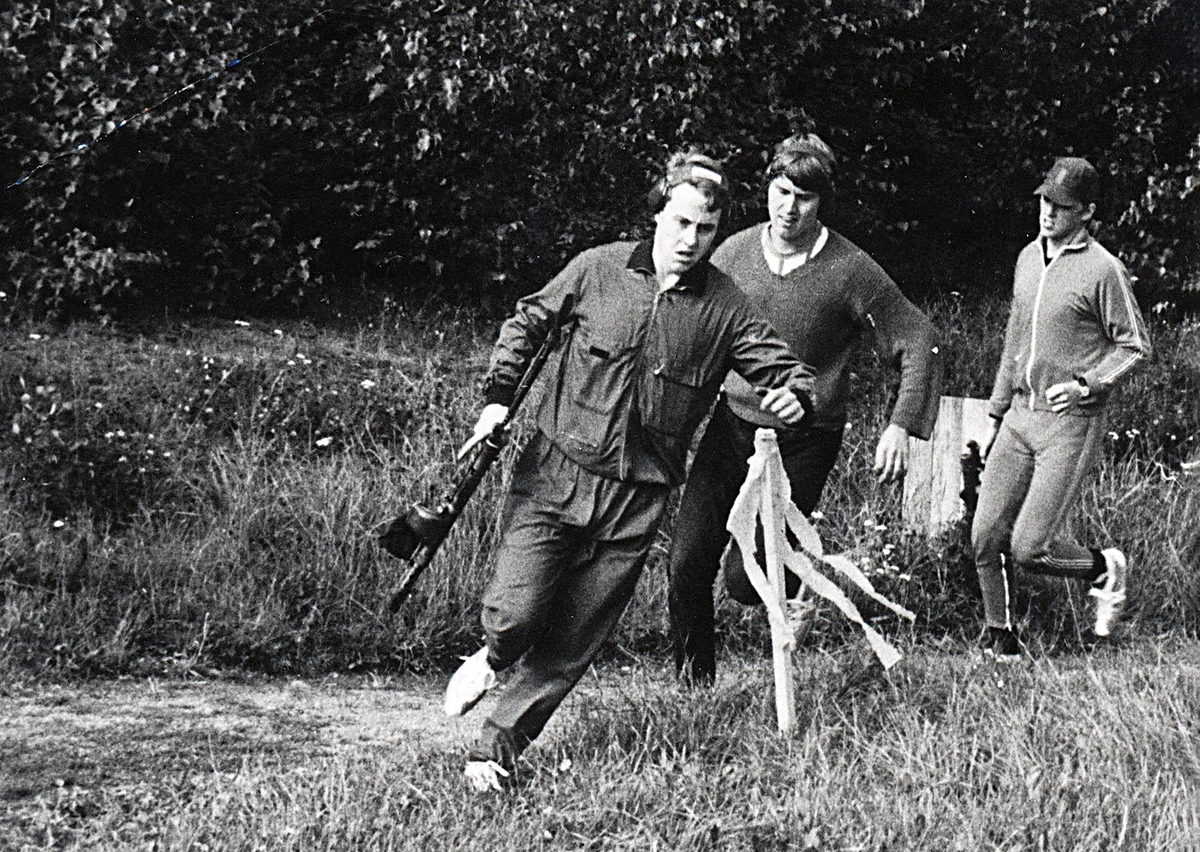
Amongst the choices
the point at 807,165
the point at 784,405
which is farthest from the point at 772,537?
the point at 807,165

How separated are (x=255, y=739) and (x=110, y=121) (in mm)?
4036

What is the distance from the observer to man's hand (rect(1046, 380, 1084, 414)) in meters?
6.45

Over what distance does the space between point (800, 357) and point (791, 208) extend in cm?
56

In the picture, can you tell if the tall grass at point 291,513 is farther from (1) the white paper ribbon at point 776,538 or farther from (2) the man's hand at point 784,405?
(2) the man's hand at point 784,405

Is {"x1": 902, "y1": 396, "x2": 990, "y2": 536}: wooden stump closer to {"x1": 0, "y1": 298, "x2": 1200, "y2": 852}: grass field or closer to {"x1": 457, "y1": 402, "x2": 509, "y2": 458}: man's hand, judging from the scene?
{"x1": 0, "y1": 298, "x2": 1200, "y2": 852}: grass field

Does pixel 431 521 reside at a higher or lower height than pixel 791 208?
lower

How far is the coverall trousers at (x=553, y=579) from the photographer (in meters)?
4.89

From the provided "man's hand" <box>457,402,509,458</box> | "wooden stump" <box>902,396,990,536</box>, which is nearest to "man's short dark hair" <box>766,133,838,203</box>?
"man's hand" <box>457,402,509,458</box>

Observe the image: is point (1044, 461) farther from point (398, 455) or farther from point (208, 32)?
point (208, 32)

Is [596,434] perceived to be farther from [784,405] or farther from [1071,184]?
[1071,184]

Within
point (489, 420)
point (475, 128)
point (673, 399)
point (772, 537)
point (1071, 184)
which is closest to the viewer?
point (489, 420)

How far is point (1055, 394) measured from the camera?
21.2ft

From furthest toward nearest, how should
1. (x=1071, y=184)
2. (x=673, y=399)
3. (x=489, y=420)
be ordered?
(x=1071, y=184), (x=673, y=399), (x=489, y=420)

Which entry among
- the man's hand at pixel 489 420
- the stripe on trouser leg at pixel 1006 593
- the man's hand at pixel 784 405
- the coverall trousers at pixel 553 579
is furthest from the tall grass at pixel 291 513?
the man's hand at pixel 489 420
